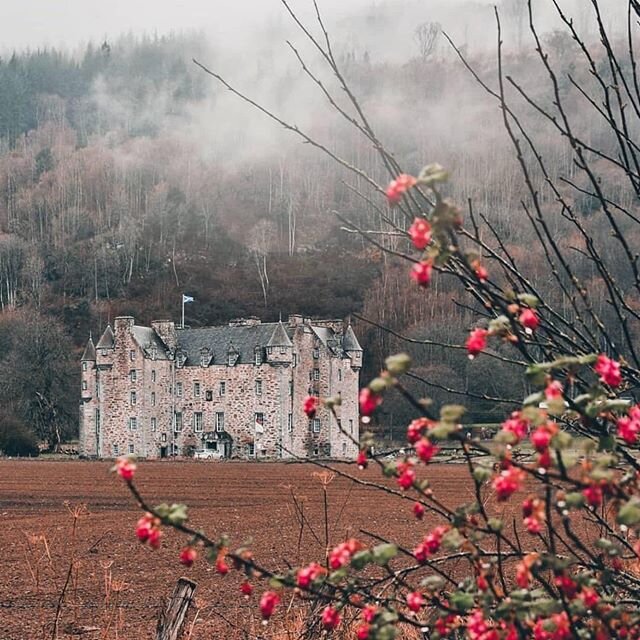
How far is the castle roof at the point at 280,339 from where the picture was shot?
6781 cm

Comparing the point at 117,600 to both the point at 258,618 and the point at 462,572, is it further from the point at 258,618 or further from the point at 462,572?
the point at 462,572

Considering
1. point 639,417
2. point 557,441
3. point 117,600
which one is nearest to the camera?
point 557,441

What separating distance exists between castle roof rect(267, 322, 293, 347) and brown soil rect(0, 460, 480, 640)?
31884 mm

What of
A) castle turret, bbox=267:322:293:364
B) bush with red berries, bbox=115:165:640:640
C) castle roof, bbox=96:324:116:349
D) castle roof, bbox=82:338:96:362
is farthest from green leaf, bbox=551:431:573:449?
castle roof, bbox=82:338:96:362

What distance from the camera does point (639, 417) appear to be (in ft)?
8.81

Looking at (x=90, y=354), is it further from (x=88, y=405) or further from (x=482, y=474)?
(x=482, y=474)

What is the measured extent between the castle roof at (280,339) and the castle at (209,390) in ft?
0.21

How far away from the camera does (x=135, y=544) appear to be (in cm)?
1587

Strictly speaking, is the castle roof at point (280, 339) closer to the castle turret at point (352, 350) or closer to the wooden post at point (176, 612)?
the castle turret at point (352, 350)

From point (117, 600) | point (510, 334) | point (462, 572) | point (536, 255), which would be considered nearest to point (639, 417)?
point (510, 334)

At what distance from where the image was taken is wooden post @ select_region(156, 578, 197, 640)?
6.16 meters

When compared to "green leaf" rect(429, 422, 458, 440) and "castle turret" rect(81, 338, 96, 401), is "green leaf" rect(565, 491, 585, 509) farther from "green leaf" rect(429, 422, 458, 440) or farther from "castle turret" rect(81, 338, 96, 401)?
"castle turret" rect(81, 338, 96, 401)

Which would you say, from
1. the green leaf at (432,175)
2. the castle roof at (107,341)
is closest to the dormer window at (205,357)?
the castle roof at (107,341)

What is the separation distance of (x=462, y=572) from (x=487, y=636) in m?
A: 10.1
